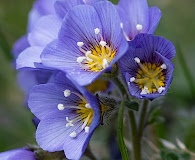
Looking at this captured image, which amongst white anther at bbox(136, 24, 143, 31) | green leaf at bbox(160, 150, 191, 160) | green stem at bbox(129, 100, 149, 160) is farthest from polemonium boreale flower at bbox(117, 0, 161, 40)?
green leaf at bbox(160, 150, 191, 160)

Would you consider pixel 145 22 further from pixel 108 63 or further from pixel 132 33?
pixel 108 63

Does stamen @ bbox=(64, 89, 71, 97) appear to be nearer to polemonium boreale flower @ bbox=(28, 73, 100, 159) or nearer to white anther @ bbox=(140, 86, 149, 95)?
polemonium boreale flower @ bbox=(28, 73, 100, 159)

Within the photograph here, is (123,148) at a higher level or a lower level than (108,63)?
lower

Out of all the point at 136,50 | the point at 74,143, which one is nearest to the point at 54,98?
the point at 74,143

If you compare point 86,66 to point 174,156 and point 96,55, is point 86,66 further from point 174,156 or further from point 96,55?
point 174,156

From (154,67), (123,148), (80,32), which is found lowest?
(123,148)

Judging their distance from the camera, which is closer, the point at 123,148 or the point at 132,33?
the point at 123,148
